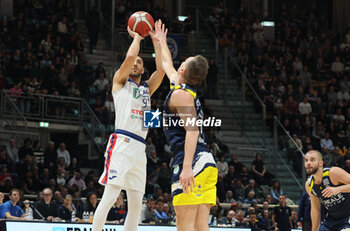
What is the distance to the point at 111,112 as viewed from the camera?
19.7m

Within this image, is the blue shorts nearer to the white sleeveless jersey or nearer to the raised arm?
the white sleeveless jersey

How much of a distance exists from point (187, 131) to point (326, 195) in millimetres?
2937

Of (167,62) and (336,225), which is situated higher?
(167,62)

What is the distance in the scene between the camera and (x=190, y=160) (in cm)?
668

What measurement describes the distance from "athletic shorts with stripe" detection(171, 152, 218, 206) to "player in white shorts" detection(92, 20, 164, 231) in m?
1.04

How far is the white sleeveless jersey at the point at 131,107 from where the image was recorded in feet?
26.8

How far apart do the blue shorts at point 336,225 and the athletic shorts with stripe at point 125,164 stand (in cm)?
291

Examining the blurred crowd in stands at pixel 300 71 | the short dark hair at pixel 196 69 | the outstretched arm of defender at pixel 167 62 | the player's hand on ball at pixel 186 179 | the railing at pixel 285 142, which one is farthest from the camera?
the blurred crowd in stands at pixel 300 71

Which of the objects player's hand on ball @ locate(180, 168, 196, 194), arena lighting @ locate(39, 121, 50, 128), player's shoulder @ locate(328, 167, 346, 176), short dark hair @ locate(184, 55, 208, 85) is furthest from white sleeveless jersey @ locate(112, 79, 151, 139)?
arena lighting @ locate(39, 121, 50, 128)

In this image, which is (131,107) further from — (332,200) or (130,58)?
(332,200)

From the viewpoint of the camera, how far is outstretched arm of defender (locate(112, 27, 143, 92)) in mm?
7934

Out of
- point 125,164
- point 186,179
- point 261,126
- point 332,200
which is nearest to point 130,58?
point 125,164

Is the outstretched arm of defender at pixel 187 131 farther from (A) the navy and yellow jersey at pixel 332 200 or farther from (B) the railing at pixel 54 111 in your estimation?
(B) the railing at pixel 54 111

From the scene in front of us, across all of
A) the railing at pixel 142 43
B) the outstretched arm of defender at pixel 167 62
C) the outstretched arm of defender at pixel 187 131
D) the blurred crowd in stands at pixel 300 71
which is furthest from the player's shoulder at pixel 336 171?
the railing at pixel 142 43
